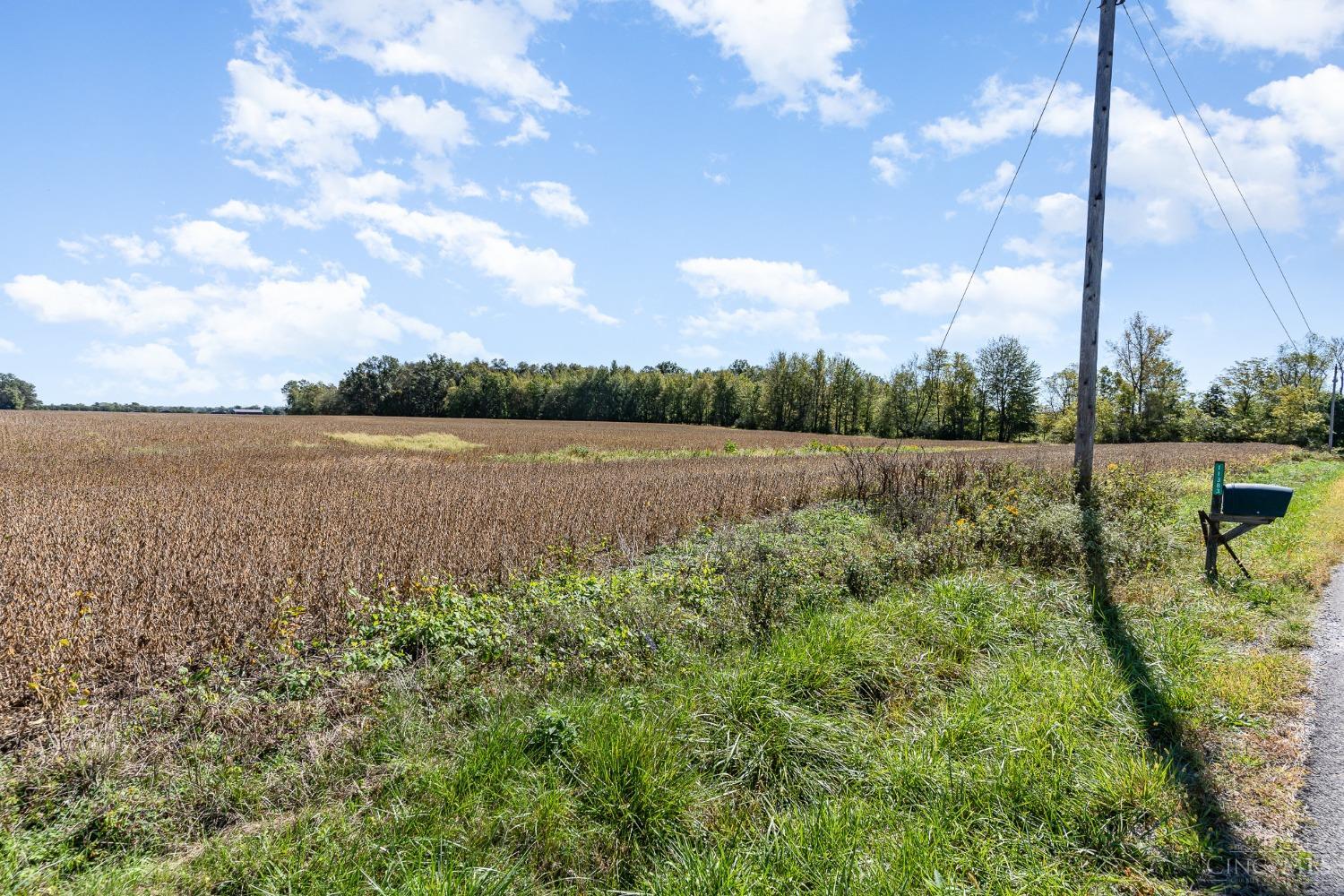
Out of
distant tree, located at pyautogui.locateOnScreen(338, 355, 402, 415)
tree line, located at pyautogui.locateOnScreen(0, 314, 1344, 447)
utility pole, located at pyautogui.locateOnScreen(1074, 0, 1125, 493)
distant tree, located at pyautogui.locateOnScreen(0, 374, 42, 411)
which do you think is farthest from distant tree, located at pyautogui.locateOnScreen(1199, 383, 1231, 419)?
distant tree, located at pyautogui.locateOnScreen(0, 374, 42, 411)

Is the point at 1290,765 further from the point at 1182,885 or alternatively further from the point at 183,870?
the point at 183,870

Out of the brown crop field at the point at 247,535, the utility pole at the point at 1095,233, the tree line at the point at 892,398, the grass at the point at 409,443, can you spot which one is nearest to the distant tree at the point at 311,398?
the tree line at the point at 892,398

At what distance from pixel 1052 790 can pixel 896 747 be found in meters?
0.78

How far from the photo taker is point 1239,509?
274 inches

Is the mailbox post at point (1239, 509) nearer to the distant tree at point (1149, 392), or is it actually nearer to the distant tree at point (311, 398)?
the distant tree at point (1149, 392)

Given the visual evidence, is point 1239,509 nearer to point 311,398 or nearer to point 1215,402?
point 1215,402

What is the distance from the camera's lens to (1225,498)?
708cm

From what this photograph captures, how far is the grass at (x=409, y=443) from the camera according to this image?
96.6ft

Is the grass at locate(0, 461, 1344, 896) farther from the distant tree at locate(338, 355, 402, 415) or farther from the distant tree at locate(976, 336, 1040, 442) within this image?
the distant tree at locate(338, 355, 402, 415)

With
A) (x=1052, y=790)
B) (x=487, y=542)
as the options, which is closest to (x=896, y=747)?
(x=1052, y=790)

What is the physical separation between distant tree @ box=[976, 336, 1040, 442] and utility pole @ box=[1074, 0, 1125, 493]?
229 feet

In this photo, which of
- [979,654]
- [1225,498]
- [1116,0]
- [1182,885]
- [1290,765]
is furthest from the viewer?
[1116,0]

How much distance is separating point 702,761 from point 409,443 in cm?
3327

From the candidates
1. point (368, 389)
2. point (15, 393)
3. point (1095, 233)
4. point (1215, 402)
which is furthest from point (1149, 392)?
point (15, 393)
